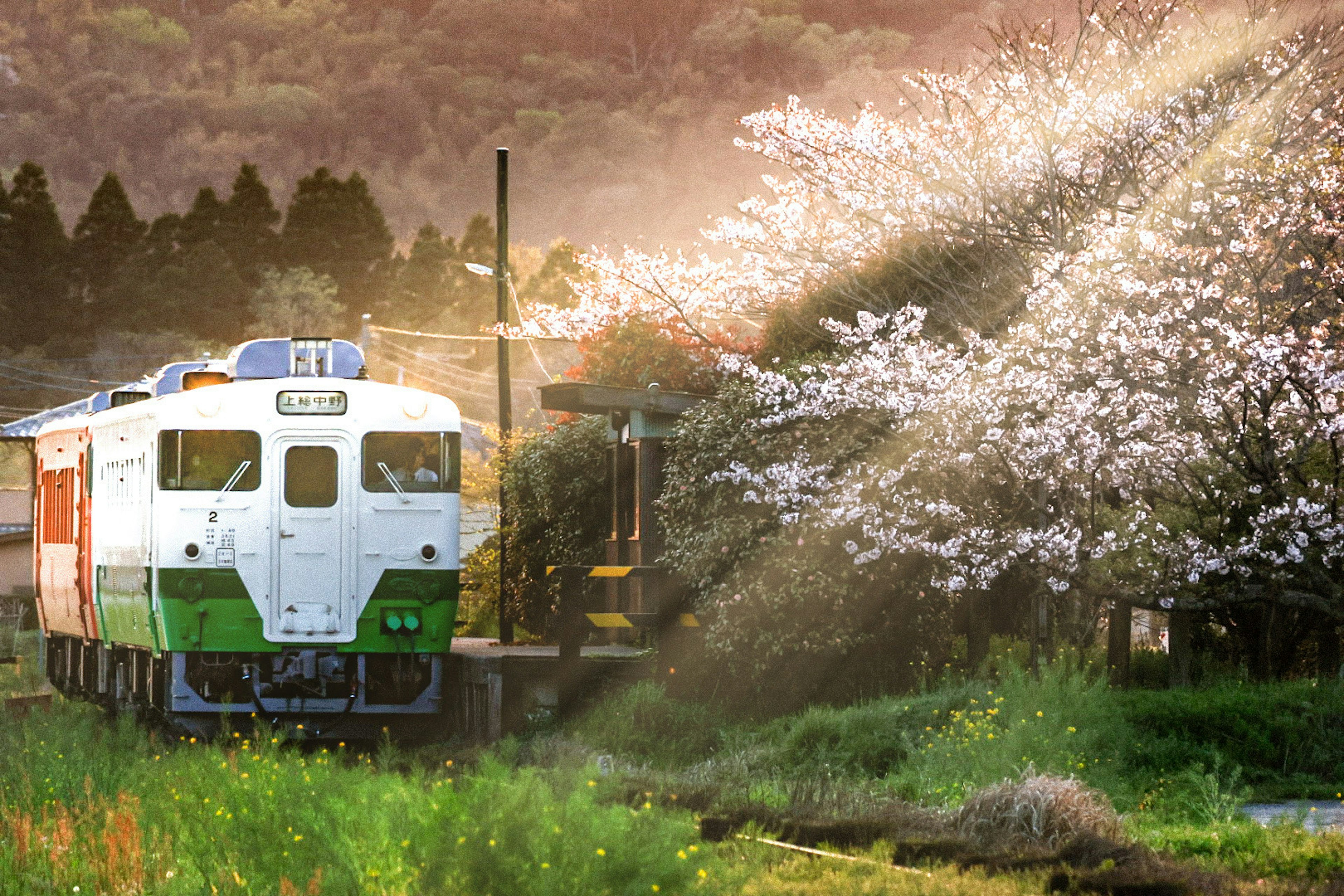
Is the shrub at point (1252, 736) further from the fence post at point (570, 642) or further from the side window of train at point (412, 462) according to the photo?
the side window of train at point (412, 462)

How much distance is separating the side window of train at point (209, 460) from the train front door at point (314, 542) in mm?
266

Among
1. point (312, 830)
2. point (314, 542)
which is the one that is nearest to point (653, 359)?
point (314, 542)

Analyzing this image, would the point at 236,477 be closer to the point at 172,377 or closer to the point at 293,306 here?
the point at 172,377

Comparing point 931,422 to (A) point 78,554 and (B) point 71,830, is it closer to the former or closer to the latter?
(B) point 71,830

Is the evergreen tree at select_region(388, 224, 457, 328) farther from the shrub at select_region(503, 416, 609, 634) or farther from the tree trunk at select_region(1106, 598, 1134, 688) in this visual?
the tree trunk at select_region(1106, 598, 1134, 688)

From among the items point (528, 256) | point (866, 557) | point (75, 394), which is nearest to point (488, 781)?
point (866, 557)

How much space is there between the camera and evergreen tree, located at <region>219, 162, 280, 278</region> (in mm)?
98188

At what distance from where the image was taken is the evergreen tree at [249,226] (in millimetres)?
98188

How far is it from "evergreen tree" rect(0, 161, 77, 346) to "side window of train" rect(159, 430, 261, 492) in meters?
76.7

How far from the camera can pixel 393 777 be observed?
1035 centimetres

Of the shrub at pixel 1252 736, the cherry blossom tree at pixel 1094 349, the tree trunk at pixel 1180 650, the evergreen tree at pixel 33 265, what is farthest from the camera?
the evergreen tree at pixel 33 265

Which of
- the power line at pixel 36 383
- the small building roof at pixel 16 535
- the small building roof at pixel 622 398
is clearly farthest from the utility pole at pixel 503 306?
the power line at pixel 36 383

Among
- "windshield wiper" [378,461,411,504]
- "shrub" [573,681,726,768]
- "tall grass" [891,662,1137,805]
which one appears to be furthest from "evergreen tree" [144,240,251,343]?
"tall grass" [891,662,1137,805]

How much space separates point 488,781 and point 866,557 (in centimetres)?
852
